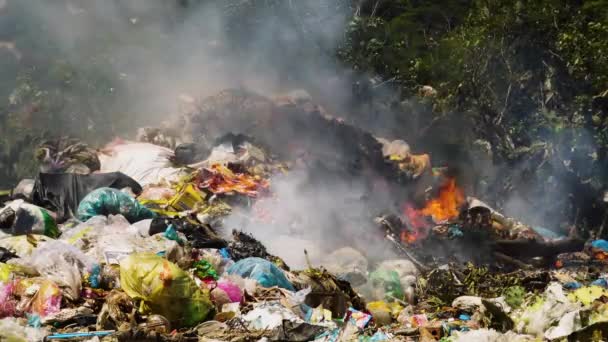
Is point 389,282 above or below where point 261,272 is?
above

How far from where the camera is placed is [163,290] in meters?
3.43

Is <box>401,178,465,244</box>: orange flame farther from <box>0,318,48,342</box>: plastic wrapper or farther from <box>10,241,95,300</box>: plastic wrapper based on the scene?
<box>0,318,48,342</box>: plastic wrapper

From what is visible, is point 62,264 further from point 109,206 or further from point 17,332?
point 109,206

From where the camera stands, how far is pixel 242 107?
9781 millimetres

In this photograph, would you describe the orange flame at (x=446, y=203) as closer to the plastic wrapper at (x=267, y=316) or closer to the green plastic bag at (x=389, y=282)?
the green plastic bag at (x=389, y=282)

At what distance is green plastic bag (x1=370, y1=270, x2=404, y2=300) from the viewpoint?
5.41 meters

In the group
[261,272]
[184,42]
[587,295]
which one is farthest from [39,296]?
[184,42]

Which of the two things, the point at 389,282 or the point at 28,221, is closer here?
the point at 28,221

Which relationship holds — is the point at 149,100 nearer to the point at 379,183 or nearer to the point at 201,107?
the point at 201,107

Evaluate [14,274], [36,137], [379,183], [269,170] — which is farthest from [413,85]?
[14,274]

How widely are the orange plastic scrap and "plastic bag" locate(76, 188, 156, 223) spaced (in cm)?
146

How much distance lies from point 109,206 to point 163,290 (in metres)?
2.21

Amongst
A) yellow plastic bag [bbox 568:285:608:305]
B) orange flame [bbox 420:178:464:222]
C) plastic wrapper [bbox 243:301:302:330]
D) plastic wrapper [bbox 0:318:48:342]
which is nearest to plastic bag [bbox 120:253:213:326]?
plastic wrapper [bbox 243:301:302:330]

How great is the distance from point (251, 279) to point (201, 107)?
5974mm
